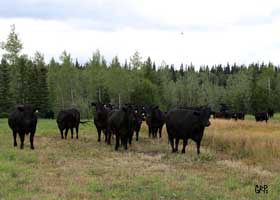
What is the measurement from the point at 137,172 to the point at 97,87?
70.0 m

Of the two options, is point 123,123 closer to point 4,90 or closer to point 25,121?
point 25,121

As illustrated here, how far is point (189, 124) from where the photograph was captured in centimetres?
1958

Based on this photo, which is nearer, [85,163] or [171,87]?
[85,163]

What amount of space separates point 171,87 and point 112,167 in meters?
93.5

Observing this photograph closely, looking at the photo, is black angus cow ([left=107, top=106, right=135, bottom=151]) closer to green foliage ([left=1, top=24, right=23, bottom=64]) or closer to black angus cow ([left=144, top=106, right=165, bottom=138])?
black angus cow ([left=144, top=106, right=165, bottom=138])

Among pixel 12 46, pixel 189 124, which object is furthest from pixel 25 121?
pixel 12 46

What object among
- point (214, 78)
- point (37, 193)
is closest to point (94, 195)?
point (37, 193)

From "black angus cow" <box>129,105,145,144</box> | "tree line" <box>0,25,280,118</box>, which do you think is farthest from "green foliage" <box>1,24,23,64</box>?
"black angus cow" <box>129,105,145,144</box>

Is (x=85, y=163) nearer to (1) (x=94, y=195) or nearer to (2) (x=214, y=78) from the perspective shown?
(1) (x=94, y=195)

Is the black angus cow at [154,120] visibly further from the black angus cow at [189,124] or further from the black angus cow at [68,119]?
the black angus cow at [189,124]

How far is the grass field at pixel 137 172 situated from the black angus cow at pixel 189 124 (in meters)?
0.69

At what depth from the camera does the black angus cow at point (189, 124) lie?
19322mm

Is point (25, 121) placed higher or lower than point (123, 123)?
higher

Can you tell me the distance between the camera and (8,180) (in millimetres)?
12031
